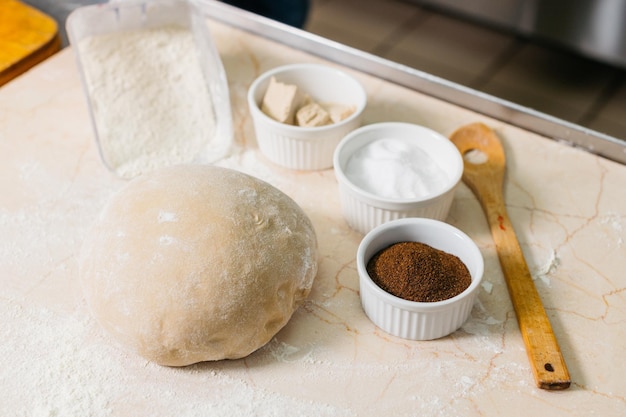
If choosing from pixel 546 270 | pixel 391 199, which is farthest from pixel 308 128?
pixel 546 270

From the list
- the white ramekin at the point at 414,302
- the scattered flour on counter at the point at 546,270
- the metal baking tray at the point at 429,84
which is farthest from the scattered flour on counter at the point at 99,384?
the metal baking tray at the point at 429,84

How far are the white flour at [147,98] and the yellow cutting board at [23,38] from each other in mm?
309

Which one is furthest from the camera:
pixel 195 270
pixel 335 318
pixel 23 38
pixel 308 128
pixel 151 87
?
pixel 23 38

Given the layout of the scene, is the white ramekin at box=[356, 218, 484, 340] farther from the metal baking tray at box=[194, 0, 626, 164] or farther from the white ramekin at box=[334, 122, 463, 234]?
the metal baking tray at box=[194, 0, 626, 164]

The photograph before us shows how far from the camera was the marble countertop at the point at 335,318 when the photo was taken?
3.39 feet

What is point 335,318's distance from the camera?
1.16m

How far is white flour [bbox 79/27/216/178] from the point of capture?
4.62 ft

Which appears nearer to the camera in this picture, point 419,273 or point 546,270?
point 419,273

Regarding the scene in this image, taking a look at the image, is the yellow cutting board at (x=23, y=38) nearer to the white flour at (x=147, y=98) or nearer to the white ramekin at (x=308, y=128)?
the white flour at (x=147, y=98)

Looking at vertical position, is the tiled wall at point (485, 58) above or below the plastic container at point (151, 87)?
below

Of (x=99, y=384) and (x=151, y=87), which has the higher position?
(x=151, y=87)

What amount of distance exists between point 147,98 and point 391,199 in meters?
0.58

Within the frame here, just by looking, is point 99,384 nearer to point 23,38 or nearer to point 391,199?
point 391,199

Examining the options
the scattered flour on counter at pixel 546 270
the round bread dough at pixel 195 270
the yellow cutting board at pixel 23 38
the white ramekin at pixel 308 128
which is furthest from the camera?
the yellow cutting board at pixel 23 38
